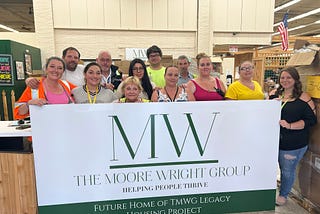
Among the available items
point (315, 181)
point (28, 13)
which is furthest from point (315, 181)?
point (28, 13)

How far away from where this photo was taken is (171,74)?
2217 millimetres

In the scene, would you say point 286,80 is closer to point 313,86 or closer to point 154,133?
point 313,86

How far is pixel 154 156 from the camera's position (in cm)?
183

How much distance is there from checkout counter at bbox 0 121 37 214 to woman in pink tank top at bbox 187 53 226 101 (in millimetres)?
1415

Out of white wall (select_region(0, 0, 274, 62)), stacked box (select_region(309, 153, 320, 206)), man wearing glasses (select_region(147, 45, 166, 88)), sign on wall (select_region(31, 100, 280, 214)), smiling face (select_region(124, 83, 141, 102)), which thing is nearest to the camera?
sign on wall (select_region(31, 100, 280, 214))

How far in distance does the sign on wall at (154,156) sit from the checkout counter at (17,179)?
0.58 feet

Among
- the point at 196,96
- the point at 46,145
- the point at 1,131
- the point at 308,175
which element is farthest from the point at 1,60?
the point at 308,175

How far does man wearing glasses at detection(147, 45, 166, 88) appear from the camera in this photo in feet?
9.08

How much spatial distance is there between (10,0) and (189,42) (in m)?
5.64

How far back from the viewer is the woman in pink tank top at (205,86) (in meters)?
2.26

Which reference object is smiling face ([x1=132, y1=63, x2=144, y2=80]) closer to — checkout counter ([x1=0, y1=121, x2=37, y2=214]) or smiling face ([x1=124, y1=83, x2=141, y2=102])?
smiling face ([x1=124, y1=83, x2=141, y2=102])

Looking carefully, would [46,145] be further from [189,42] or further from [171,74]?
[189,42]

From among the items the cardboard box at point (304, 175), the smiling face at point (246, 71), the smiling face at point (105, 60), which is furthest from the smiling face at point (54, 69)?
the cardboard box at point (304, 175)

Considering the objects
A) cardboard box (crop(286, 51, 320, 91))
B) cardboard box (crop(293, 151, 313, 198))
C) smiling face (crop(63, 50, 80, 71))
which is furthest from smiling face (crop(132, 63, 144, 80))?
cardboard box (crop(293, 151, 313, 198))
